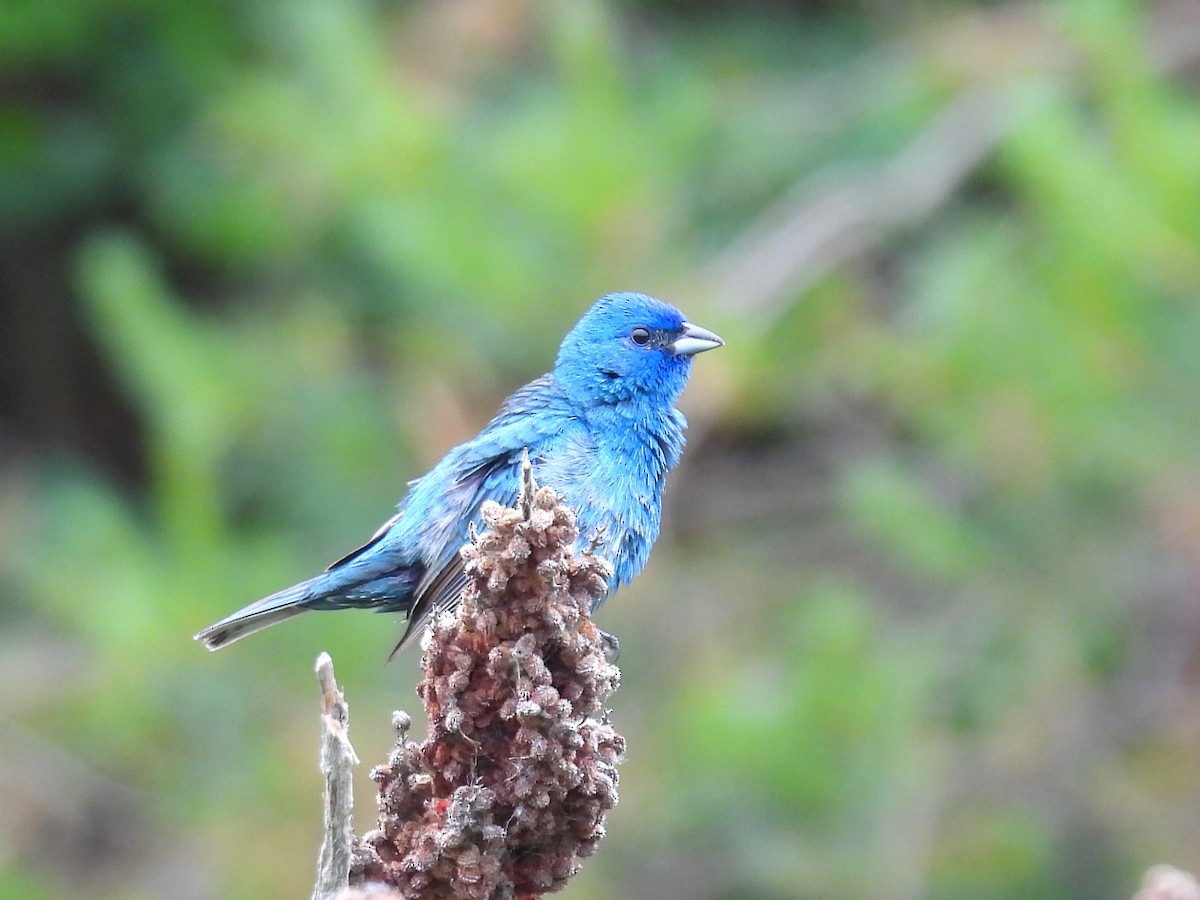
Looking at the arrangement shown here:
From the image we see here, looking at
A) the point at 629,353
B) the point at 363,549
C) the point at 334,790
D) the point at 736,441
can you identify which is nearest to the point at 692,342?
the point at 629,353

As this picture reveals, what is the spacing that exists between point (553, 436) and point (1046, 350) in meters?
3.38

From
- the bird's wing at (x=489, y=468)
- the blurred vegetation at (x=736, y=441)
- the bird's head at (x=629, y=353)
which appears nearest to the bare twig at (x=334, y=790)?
the bird's wing at (x=489, y=468)

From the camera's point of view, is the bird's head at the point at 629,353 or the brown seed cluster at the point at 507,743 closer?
the brown seed cluster at the point at 507,743

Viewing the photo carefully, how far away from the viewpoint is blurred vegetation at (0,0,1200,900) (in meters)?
7.75

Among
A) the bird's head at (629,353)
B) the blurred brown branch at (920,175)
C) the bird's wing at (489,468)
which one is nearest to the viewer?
the bird's wing at (489,468)

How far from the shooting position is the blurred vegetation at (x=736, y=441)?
775 centimetres

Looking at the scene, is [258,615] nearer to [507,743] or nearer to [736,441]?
[507,743]

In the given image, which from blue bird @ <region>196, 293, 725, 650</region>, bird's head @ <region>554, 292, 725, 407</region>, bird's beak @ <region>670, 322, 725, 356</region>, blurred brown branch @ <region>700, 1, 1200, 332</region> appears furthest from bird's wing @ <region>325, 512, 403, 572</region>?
blurred brown branch @ <region>700, 1, 1200, 332</region>

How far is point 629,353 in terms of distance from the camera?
5246 mm

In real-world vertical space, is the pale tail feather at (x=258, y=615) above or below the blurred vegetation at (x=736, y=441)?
below

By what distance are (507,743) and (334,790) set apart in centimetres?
31

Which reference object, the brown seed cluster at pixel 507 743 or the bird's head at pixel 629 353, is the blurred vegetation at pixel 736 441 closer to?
the bird's head at pixel 629 353

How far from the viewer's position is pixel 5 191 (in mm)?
11469

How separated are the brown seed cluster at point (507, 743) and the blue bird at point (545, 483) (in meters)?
1.22
